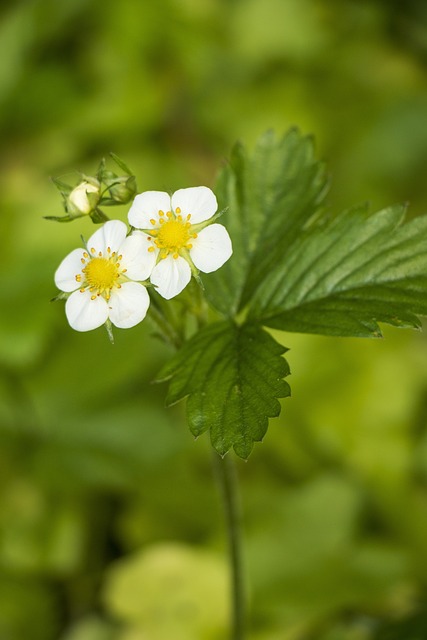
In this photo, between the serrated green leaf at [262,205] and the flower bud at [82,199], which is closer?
the flower bud at [82,199]

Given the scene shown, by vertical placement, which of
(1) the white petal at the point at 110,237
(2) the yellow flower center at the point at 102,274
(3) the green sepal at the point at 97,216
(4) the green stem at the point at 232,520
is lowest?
(4) the green stem at the point at 232,520

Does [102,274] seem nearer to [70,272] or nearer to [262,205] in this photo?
[70,272]

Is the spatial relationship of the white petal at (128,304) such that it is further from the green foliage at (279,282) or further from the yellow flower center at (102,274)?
the green foliage at (279,282)

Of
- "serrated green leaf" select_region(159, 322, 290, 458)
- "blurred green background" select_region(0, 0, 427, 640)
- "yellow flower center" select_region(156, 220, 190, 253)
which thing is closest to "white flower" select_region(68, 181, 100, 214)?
"yellow flower center" select_region(156, 220, 190, 253)

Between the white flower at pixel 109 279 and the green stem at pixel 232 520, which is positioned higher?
the white flower at pixel 109 279

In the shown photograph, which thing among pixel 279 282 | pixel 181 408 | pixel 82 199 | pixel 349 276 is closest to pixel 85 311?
pixel 82 199

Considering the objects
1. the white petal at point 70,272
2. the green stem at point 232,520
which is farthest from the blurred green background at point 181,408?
the white petal at point 70,272
